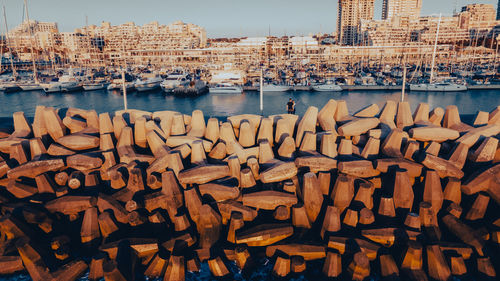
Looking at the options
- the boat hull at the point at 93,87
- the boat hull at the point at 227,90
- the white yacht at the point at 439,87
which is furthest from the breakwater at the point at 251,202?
the boat hull at the point at 93,87

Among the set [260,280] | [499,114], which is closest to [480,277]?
[260,280]

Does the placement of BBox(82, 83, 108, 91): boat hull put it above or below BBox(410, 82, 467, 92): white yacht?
above

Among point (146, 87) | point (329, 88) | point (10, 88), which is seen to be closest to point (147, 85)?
point (146, 87)

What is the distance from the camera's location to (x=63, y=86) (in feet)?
115

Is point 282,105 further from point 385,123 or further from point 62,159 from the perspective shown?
point 62,159

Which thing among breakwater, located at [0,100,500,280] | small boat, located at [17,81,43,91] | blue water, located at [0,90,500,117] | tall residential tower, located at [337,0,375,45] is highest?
tall residential tower, located at [337,0,375,45]

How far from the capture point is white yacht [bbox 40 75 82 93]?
113ft

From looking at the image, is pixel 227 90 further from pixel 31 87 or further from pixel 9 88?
pixel 9 88

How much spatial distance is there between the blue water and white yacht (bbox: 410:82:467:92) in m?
0.63

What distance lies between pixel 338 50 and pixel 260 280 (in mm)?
79929

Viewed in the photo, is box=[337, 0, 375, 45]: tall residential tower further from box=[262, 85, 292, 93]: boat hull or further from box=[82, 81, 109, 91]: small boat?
box=[82, 81, 109, 91]: small boat

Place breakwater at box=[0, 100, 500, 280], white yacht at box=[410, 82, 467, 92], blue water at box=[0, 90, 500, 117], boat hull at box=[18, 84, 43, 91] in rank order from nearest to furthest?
breakwater at box=[0, 100, 500, 280] < blue water at box=[0, 90, 500, 117] < white yacht at box=[410, 82, 467, 92] < boat hull at box=[18, 84, 43, 91]

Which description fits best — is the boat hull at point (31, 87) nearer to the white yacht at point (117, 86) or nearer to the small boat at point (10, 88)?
the small boat at point (10, 88)

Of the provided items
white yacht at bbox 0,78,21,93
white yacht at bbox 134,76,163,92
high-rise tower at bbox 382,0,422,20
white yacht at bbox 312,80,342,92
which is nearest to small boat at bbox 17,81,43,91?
white yacht at bbox 0,78,21,93
